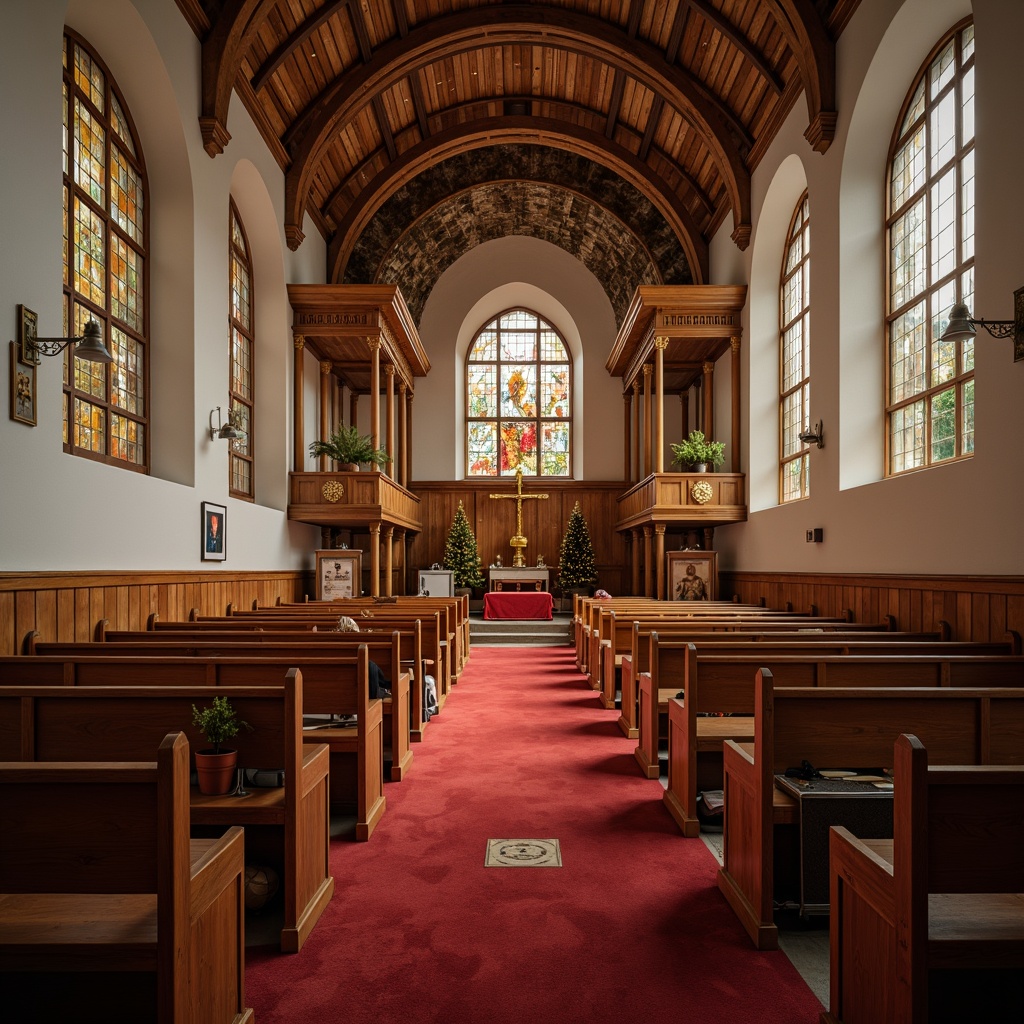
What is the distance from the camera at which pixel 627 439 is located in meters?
18.7

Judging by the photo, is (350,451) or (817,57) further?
(350,451)

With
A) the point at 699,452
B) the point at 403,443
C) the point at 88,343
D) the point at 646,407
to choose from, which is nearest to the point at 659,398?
the point at 699,452

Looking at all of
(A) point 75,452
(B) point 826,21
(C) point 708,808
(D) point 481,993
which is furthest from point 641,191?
(D) point 481,993

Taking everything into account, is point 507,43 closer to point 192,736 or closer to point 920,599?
point 920,599

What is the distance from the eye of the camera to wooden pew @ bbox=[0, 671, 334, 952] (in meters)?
3.19

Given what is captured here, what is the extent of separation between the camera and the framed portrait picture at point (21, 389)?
538 centimetres

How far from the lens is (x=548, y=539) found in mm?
19578

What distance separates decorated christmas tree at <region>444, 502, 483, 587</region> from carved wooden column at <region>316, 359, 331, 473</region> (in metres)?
3.79

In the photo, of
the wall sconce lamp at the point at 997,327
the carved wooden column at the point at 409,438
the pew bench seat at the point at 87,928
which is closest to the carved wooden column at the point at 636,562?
the carved wooden column at the point at 409,438

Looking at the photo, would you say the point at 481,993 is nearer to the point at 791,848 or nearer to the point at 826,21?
the point at 791,848

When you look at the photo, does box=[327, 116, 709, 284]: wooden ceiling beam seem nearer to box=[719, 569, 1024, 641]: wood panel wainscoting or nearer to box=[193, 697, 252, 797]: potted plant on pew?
box=[719, 569, 1024, 641]: wood panel wainscoting

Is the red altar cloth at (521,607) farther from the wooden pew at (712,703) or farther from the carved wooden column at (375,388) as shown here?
the wooden pew at (712,703)

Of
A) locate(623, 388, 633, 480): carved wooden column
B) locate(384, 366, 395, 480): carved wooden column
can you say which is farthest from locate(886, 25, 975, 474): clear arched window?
locate(623, 388, 633, 480): carved wooden column

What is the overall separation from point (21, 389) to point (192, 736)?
11.1ft
